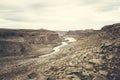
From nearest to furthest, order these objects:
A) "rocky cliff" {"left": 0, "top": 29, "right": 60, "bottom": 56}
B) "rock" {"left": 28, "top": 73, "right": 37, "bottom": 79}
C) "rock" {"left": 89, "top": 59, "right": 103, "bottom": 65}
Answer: "rock" {"left": 28, "top": 73, "right": 37, "bottom": 79}, "rock" {"left": 89, "top": 59, "right": 103, "bottom": 65}, "rocky cliff" {"left": 0, "top": 29, "right": 60, "bottom": 56}

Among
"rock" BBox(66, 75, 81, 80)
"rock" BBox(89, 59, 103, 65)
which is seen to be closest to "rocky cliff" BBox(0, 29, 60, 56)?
"rock" BBox(89, 59, 103, 65)

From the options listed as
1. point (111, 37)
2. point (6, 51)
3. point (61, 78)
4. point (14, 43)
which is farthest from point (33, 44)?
point (61, 78)

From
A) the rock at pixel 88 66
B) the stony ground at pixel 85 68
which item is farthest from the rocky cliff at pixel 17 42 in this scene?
the rock at pixel 88 66

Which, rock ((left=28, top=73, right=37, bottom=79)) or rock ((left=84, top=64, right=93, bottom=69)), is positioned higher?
rock ((left=84, top=64, right=93, bottom=69))

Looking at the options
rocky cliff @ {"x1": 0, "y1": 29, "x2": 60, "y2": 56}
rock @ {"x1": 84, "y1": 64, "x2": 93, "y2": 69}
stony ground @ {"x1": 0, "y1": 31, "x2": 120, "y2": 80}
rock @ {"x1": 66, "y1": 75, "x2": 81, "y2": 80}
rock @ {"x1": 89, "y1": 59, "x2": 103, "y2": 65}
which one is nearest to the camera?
rock @ {"x1": 66, "y1": 75, "x2": 81, "y2": 80}

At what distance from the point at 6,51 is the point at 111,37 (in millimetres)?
40660

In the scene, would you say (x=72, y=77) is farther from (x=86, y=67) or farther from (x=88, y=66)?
(x=88, y=66)

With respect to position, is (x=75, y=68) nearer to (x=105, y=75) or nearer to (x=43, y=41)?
(x=105, y=75)

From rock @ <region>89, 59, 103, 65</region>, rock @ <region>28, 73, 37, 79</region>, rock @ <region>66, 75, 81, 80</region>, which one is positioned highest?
rock @ <region>89, 59, 103, 65</region>

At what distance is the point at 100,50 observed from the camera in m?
56.3

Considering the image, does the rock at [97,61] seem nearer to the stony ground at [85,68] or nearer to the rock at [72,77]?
the stony ground at [85,68]

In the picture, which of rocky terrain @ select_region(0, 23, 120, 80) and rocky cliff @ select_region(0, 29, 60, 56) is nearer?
rocky terrain @ select_region(0, 23, 120, 80)

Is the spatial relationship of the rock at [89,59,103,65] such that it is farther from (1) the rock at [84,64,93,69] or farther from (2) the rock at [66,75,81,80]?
(2) the rock at [66,75,81,80]

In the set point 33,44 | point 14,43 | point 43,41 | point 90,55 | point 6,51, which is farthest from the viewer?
point 43,41
